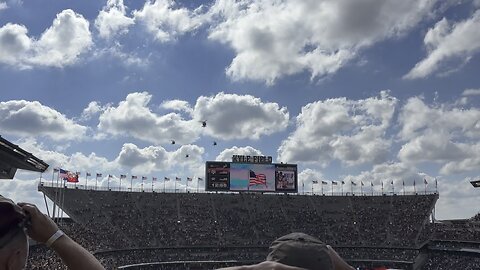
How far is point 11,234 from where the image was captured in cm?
208

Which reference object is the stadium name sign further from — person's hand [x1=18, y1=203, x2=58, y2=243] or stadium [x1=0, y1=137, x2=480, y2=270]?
person's hand [x1=18, y1=203, x2=58, y2=243]

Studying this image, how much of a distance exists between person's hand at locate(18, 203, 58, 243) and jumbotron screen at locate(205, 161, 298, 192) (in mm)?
68275

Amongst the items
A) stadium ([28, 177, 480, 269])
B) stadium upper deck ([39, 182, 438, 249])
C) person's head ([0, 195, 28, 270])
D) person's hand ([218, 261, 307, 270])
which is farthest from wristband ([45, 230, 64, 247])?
stadium upper deck ([39, 182, 438, 249])

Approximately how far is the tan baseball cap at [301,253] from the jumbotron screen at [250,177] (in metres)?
68.5

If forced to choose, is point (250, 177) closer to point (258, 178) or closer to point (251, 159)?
point (258, 178)

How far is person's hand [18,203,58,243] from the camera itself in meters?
2.19

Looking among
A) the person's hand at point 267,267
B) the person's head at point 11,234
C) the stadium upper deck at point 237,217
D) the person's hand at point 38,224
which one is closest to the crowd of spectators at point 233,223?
the stadium upper deck at point 237,217

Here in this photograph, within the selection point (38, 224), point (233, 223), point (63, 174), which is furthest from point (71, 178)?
point (38, 224)

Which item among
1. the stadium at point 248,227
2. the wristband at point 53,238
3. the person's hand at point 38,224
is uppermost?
the person's hand at point 38,224

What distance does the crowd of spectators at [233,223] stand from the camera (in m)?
63.2

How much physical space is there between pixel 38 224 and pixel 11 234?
0.17 m

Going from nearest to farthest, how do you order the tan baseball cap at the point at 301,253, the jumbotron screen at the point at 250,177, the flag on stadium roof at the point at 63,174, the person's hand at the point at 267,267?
the person's hand at the point at 267,267
the tan baseball cap at the point at 301,253
the flag on stadium roof at the point at 63,174
the jumbotron screen at the point at 250,177

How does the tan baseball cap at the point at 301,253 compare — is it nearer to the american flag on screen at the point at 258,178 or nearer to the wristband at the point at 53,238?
the wristband at the point at 53,238

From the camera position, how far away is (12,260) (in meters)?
2.08
